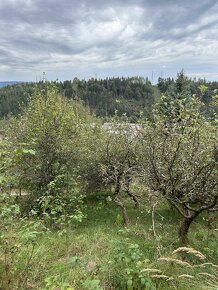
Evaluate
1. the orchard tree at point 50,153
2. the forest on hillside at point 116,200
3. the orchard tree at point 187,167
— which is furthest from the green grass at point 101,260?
the orchard tree at point 50,153

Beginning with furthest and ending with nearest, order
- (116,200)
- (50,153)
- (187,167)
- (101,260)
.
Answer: (50,153)
(116,200)
(187,167)
(101,260)

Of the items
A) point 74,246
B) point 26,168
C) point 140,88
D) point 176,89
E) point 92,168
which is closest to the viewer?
point 74,246

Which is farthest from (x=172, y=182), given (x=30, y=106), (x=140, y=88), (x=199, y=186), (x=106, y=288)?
(x=140, y=88)

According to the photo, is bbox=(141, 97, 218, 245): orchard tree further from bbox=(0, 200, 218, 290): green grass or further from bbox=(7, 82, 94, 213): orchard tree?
bbox=(7, 82, 94, 213): orchard tree

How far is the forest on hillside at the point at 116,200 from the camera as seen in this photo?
3.73 meters

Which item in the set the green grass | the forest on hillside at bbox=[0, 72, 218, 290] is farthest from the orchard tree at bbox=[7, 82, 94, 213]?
the green grass

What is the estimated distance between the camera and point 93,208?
12.5 m

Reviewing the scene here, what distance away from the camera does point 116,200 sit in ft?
31.2

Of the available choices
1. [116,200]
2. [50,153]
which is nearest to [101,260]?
[116,200]

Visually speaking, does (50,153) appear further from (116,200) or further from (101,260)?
(101,260)

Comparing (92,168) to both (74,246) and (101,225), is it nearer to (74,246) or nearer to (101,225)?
(101,225)

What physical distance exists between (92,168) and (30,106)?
423 centimetres

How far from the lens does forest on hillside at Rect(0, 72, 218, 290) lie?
373cm

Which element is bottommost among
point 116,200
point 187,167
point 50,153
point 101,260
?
point 116,200
